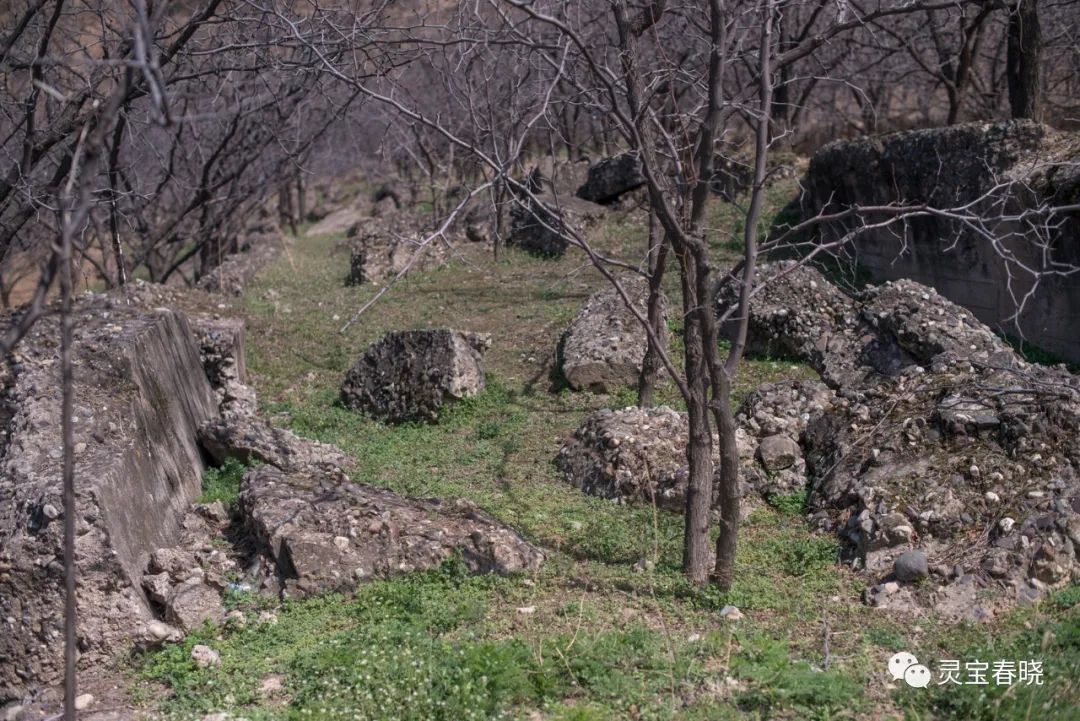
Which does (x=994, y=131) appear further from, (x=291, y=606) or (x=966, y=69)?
(x=291, y=606)

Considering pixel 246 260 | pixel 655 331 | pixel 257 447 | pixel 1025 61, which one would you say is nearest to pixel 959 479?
pixel 655 331

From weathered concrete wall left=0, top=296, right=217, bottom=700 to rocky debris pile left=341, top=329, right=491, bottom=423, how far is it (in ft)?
5.18

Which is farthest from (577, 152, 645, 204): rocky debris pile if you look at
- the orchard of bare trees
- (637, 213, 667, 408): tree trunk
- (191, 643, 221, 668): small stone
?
(191, 643, 221, 668): small stone

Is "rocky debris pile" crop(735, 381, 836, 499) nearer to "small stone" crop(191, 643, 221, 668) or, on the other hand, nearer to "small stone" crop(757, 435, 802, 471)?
"small stone" crop(757, 435, 802, 471)

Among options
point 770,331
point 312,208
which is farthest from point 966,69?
point 312,208

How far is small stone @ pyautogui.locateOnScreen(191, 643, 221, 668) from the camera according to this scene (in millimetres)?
4469

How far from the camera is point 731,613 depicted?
477 centimetres

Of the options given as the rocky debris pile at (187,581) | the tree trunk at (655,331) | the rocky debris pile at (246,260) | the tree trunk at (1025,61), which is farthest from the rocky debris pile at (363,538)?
the rocky debris pile at (246,260)

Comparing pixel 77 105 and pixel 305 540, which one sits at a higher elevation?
pixel 77 105

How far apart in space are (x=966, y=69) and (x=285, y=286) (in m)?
9.56

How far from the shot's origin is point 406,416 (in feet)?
27.7

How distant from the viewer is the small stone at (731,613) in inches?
186

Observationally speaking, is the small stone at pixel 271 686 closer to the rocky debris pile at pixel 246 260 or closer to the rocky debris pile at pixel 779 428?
the rocky debris pile at pixel 779 428

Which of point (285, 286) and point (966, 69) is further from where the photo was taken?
point (285, 286)
